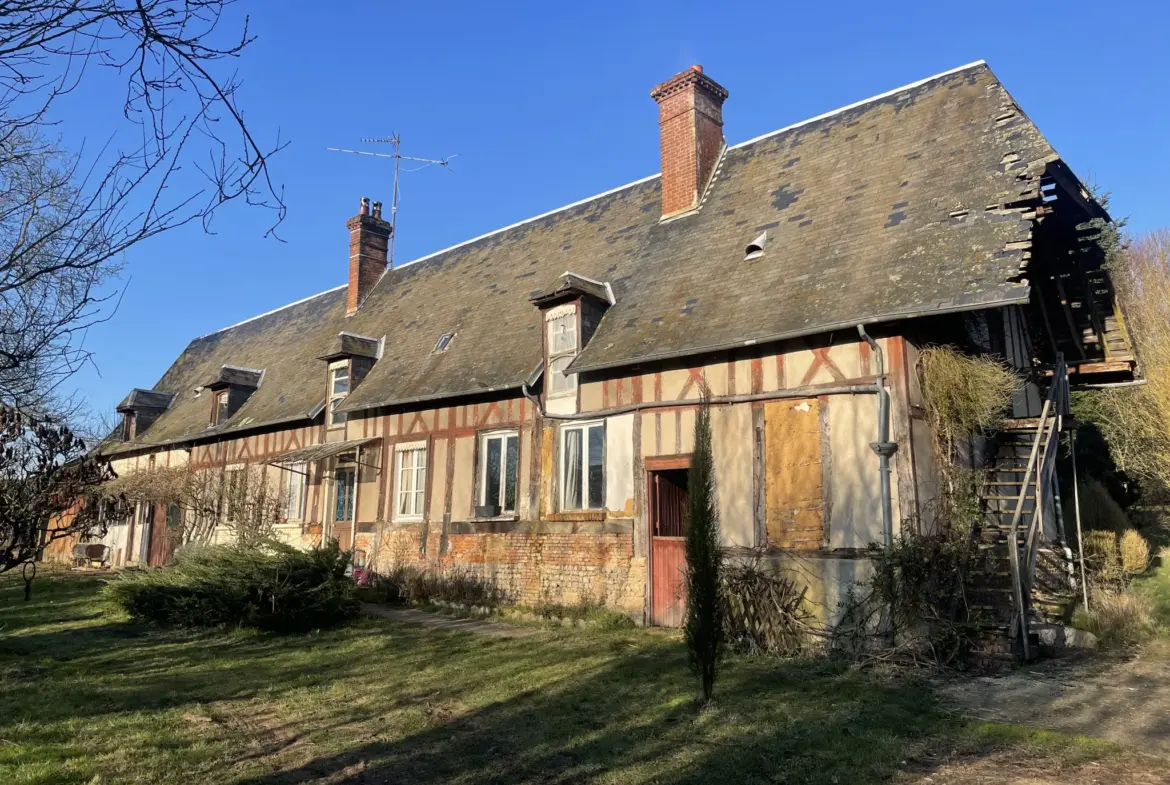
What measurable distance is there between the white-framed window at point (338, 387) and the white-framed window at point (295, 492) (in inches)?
57.2

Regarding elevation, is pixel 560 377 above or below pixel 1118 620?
above

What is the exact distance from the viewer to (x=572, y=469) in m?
12.3

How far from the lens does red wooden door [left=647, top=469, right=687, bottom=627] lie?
10.8 meters

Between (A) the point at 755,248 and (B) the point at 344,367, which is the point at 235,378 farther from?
(A) the point at 755,248

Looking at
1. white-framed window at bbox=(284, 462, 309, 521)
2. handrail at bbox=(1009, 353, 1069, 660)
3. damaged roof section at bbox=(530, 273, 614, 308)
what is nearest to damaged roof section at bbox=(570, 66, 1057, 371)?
damaged roof section at bbox=(530, 273, 614, 308)

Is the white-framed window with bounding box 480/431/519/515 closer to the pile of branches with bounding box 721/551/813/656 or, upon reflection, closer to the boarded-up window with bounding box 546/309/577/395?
the boarded-up window with bounding box 546/309/577/395

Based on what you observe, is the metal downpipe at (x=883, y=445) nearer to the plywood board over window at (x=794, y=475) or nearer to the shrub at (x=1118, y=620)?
the plywood board over window at (x=794, y=475)

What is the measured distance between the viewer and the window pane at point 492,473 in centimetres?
1338

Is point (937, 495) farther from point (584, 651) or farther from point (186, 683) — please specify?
point (186, 683)

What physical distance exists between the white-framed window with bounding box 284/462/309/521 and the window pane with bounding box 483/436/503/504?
5.50 metres

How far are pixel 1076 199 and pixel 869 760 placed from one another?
27.7ft

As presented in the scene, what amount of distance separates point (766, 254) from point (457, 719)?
25.9 feet

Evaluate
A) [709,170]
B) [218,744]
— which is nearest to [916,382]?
[709,170]

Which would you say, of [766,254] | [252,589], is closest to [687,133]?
[766,254]
